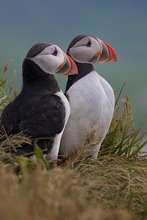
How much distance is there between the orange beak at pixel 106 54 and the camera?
5.17 metres

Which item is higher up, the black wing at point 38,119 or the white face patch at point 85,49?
the white face patch at point 85,49

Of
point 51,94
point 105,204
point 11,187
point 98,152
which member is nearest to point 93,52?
point 51,94

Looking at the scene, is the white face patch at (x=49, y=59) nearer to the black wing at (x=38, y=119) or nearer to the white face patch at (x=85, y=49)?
the black wing at (x=38, y=119)

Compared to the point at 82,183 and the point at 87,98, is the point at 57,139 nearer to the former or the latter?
the point at 87,98

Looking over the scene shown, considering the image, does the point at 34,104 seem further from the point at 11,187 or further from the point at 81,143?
the point at 11,187

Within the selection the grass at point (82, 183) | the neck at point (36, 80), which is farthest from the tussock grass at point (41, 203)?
the neck at point (36, 80)

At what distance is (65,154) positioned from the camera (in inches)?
200

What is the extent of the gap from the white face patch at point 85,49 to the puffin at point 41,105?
0.98 ft

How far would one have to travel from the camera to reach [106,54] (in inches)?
204

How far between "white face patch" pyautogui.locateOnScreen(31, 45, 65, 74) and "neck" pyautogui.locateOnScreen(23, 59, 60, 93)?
0.12ft

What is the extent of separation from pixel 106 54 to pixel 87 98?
55 centimetres

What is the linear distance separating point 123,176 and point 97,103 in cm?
72

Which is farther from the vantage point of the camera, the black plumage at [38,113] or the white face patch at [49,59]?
the white face patch at [49,59]

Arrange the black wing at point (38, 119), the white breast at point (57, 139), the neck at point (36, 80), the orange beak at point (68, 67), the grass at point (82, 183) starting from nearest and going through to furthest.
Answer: the grass at point (82, 183), the black wing at point (38, 119), the white breast at point (57, 139), the neck at point (36, 80), the orange beak at point (68, 67)
